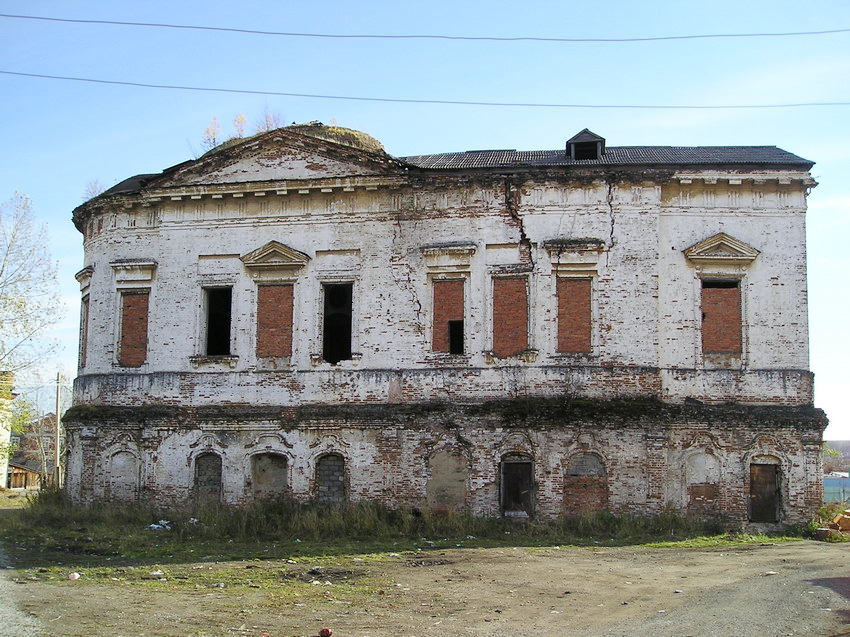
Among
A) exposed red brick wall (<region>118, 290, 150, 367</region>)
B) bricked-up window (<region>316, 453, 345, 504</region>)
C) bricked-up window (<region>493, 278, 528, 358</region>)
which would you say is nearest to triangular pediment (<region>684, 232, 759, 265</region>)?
bricked-up window (<region>493, 278, 528, 358</region>)

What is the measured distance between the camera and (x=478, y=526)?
1792cm

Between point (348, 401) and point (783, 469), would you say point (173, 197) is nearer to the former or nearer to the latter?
point (348, 401)

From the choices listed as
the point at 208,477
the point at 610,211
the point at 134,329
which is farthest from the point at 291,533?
the point at 610,211

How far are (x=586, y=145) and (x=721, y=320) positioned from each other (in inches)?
205

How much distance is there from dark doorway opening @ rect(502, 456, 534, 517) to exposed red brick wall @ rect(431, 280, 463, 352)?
294cm

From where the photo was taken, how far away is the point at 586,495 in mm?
18344

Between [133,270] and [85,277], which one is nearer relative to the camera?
[133,270]

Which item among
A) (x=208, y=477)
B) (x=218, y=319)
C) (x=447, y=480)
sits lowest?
(x=208, y=477)

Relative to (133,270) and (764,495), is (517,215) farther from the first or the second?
(133,270)

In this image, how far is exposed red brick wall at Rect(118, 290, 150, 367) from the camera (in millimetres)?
21016

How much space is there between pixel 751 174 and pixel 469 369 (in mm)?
7513

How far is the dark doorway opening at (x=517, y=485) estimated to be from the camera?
18.6 metres

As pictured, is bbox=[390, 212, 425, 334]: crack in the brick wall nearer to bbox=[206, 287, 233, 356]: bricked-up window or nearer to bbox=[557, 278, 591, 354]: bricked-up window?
bbox=[557, 278, 591, 354]: bricked-up window

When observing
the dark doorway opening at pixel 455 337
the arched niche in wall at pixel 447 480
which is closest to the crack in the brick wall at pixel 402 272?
the dark doorway opening at pixel 455 337
